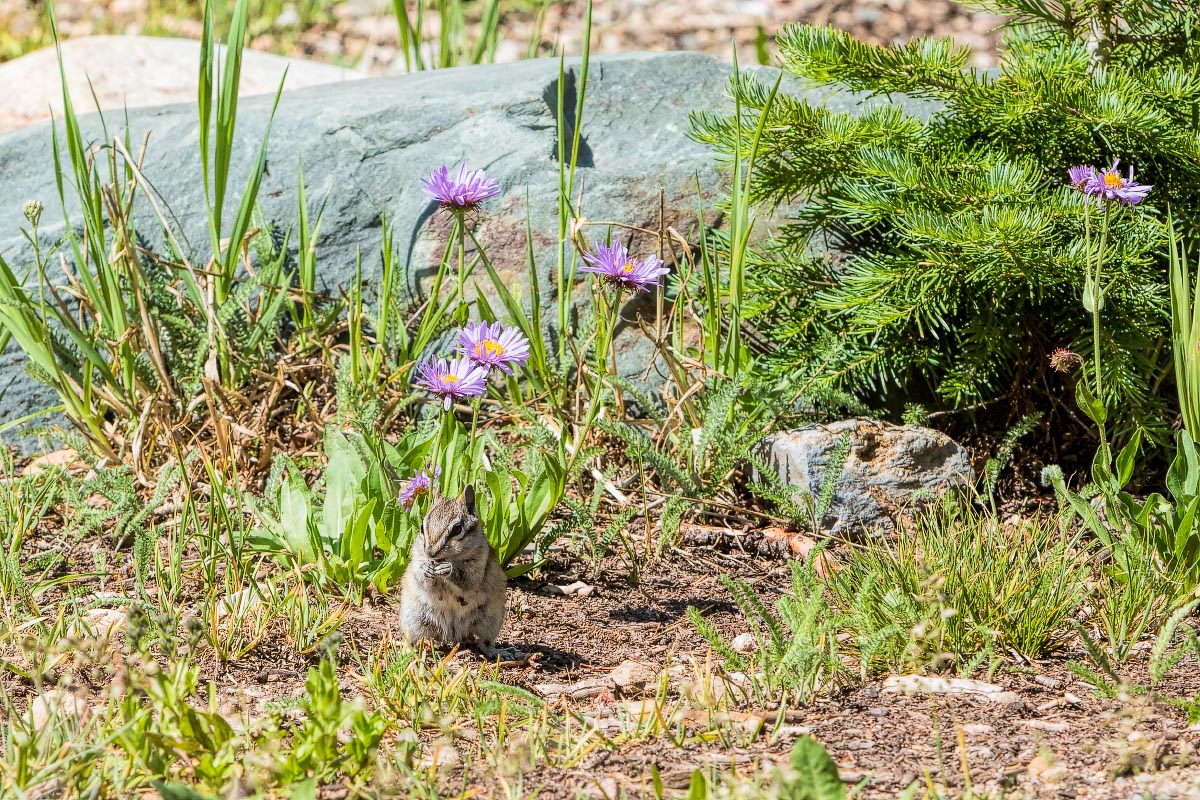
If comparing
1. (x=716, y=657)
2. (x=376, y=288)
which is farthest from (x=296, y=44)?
(x=716, y=657)

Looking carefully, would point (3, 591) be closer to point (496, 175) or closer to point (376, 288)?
point (376, 288)

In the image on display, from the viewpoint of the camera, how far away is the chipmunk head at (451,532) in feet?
9.39

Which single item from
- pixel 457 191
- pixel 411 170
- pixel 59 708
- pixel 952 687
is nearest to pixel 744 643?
pixel 952 687

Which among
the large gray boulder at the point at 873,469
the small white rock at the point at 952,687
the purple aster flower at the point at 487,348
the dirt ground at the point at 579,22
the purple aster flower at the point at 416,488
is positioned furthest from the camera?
the dirt ground at the point at 579,22

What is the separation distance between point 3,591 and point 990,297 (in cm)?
300

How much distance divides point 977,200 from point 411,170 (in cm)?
219

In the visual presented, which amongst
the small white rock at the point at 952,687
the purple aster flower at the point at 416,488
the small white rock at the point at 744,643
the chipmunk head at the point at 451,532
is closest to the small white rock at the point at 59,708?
the chipmunk head at the point at 451,532

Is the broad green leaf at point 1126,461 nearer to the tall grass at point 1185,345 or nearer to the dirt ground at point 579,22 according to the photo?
the tall grass at point 1185,345

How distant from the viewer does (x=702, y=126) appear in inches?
168

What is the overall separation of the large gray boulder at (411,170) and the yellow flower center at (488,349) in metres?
1.48

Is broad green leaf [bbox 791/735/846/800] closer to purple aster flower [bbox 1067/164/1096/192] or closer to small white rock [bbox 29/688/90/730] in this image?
small white rock [bbox 29/688/90/730]

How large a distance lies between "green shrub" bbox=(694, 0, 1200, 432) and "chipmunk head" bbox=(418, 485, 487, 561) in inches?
54.9

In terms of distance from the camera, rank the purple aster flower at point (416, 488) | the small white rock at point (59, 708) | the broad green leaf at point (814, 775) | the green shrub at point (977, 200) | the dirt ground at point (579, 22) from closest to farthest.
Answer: the broad green leaf at point (814, 775), the small white rock at point (59, 708), the purple aster flower at point (416, 488), the green shrub at point (977, 200), the dirt ground at point (579, 22)

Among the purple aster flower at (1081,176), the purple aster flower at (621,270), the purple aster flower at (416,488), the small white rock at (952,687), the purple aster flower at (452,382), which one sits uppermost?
the purple aster flower at (1081,176)
